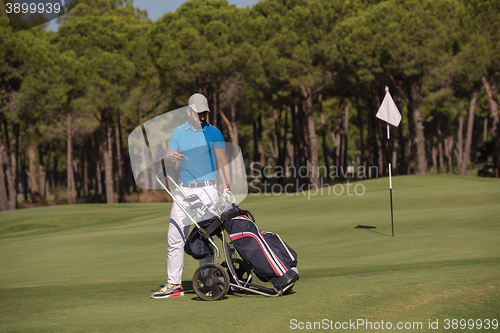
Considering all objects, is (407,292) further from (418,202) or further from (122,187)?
(122,187)

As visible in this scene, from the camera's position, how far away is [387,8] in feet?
119

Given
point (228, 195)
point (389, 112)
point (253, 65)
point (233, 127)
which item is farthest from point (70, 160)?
point (228, 195)

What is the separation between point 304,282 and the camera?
21.7ft

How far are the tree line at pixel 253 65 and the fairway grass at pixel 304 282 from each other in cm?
2347

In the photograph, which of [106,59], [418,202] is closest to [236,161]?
[418,202]

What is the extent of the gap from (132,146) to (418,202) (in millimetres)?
15628

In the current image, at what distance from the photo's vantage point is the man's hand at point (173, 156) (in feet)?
19.3

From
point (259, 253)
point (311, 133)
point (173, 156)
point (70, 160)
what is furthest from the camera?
point (70, 160)

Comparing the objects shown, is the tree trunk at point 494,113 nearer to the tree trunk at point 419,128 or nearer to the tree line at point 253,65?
the tree line at point 253,65

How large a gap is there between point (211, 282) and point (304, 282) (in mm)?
1457

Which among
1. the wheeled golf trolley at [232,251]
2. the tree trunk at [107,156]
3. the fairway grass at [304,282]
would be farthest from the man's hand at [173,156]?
the tree trunk at [107,156]

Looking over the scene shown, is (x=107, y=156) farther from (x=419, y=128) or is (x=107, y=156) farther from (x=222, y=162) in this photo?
(x=222, y=162)

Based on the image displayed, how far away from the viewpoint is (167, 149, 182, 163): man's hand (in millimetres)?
5887

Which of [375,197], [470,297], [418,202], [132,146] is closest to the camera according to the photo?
[470,297]
